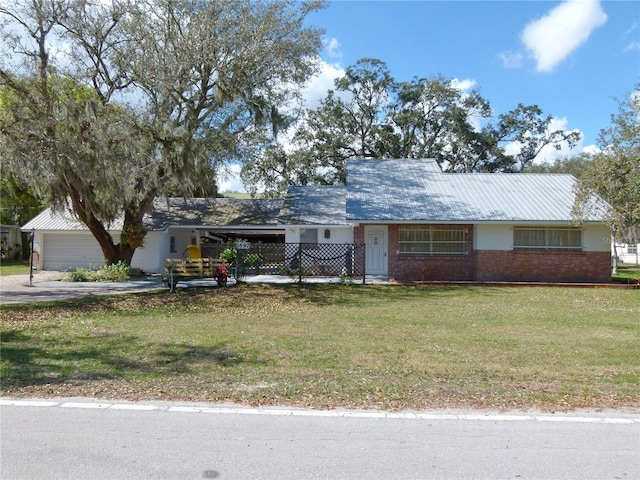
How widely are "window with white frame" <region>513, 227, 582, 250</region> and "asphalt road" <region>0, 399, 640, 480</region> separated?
1690 cm

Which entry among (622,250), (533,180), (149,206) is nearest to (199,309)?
(149,206)

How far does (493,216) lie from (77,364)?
17.5 metres

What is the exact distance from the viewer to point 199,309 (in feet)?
43.2

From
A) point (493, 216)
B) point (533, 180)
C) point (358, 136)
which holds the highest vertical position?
point (358, 136)

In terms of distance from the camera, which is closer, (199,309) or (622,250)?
A: (199,309)

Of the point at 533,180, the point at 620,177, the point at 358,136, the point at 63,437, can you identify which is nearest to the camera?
the point at 63,437

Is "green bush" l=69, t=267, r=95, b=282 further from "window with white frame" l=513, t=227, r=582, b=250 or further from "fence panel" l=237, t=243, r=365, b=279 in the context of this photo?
"window with white frame" l=513, t=227, r=582, b=250

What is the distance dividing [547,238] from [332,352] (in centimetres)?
1626

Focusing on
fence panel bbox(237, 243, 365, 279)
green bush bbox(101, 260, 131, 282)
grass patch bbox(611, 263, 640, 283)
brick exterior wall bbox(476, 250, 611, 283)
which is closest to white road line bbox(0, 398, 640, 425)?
fence panel bbox(237, 243, 365, 279)

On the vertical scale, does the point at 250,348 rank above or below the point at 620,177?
below

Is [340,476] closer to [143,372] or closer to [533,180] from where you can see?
[143,372]

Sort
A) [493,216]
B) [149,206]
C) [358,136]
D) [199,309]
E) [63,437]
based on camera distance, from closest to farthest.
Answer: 1. [63,437]
2. [199,309]
3. [493,216]
4. [149,206]
5. [358,136]

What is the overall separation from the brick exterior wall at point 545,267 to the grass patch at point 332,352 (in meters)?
6.54

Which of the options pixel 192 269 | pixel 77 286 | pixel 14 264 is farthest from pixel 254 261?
pixel 14 264
